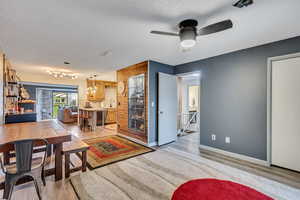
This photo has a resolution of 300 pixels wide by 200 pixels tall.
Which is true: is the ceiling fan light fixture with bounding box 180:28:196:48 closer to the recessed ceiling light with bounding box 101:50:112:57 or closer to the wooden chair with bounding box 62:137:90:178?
the recessed ceiling light with bounding box 101:50:112:57

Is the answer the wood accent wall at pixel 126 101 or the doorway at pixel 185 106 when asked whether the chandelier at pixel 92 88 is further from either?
the doorway at pixel 185 106

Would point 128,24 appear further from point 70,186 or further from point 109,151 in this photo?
point 109,151

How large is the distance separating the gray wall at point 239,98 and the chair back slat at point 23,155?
3471 millimetres

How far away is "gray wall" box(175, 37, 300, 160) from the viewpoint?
2638 millimetres

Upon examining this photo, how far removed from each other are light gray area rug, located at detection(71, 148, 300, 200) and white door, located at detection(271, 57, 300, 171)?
0.73 m

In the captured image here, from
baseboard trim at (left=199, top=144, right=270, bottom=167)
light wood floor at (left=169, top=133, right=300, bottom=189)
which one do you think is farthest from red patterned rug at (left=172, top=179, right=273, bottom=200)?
baseboard trim at (left=199, top=144, right=270, bottom=167)

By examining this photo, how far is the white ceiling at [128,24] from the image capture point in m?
1.56

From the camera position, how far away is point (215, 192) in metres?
1.50

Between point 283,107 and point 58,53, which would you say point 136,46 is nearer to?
point 58,53

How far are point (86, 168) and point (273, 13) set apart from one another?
147 inches

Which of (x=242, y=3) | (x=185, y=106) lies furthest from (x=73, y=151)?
(x=185, y=106)

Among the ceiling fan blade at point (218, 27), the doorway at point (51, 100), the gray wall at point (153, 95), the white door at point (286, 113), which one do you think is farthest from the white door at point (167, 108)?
the doorway at point (51, 100)

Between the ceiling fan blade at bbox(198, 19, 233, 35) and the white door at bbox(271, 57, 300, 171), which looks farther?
the white door at bbox(271, 57, 300, 171)

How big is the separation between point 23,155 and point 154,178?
5.86ft
